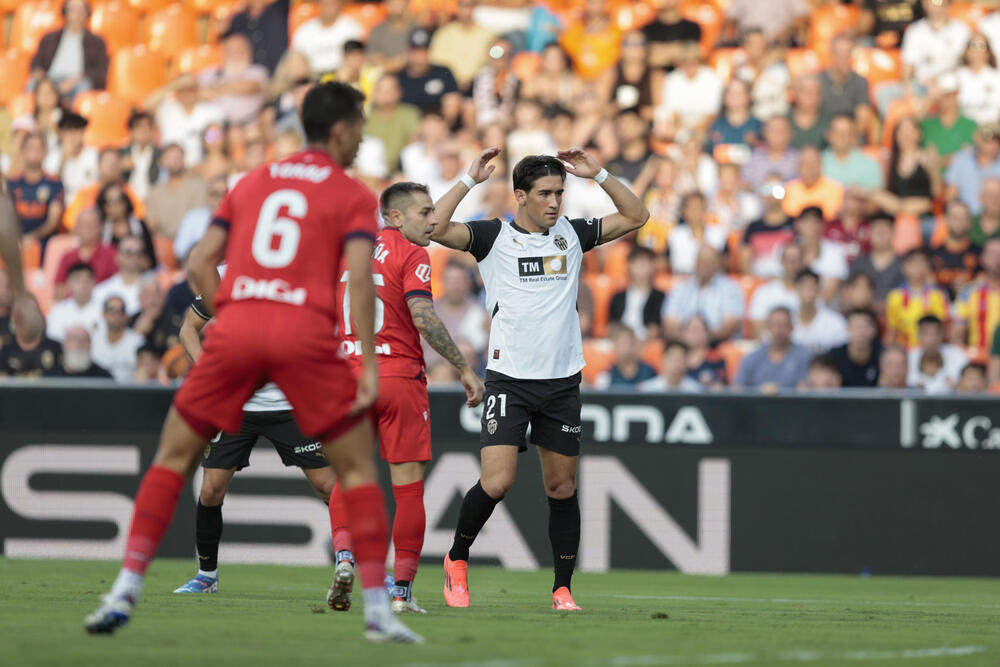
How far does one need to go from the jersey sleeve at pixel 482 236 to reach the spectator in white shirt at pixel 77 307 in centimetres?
802

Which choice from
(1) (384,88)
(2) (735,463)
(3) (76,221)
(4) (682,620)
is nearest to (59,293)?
(3) (76,221)

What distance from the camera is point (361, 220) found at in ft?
19.5

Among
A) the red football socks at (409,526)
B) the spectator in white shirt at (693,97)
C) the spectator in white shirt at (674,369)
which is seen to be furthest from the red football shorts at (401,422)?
the spectator in white shirt at (693,97)

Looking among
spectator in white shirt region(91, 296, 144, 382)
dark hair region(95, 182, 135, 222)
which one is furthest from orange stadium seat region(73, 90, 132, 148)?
spectator in white shirt region(91, 296, 144, 382)

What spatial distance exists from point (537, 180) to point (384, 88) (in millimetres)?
9830

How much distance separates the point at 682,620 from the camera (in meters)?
7.83

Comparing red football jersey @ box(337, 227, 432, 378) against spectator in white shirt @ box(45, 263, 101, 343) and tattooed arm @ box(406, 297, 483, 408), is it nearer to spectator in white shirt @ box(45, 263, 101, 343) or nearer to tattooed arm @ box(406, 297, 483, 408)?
tattooed arm @ box(406, 297, 483, 408)

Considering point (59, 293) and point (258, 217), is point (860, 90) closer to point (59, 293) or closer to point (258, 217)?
point (59, 293)

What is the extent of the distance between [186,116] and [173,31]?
296cm

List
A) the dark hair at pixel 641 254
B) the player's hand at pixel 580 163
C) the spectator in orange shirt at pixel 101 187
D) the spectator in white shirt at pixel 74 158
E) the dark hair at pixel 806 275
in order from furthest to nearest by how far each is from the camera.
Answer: the spectator in white shirt at pixel 74 158 → the spectator in orange shirt at pixel 101 187 → the dark hair at pixel 641 254 → the dark hair at pixel 806 275 → the player's hand at pixel 580 163

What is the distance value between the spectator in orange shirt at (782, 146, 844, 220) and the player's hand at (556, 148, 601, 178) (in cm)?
750

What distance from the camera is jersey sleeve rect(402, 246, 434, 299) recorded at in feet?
27.8

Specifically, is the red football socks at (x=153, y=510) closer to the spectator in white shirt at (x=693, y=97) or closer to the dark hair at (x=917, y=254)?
the dark hair at (x=917, y=254)

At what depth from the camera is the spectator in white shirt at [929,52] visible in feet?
55.5
